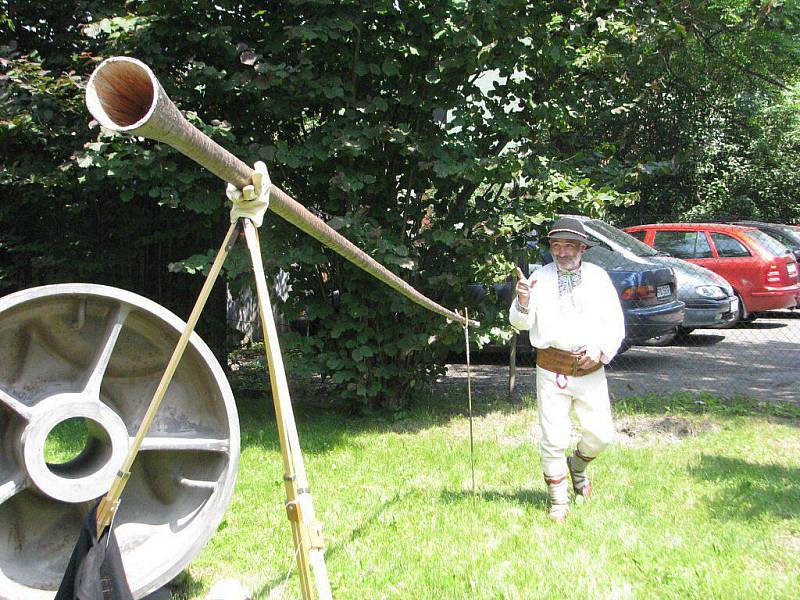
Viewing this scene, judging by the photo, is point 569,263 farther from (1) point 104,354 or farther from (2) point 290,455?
(2) point 290,455

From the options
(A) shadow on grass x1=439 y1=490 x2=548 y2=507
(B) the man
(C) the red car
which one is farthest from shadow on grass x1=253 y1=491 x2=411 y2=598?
(C) the red car

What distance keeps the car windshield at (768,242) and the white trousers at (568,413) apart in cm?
992

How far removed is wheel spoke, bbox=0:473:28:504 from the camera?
3.36 meters

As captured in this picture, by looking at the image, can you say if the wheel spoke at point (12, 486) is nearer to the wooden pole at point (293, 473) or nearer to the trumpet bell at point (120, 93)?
the wooden pole at point (293, 473)

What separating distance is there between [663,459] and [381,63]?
4.15 meters

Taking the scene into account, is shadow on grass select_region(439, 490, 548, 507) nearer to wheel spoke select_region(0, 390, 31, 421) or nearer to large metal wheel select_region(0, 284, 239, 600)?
large metal wheel select_region(0, 284, 239, 600)

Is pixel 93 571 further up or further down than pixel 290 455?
further down

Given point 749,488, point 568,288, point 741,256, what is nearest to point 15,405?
point 568,288

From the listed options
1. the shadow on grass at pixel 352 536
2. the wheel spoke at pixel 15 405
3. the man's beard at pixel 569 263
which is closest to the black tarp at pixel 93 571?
the wheel spoke at pixel 15 405

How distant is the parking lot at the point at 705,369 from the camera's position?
9305mm

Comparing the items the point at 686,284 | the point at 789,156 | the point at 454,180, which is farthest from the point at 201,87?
the point at 789,156

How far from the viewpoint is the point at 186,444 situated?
12.3 ft

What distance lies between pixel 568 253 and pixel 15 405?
3346 mm

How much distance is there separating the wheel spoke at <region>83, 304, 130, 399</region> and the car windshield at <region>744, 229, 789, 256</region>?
12522 mm
